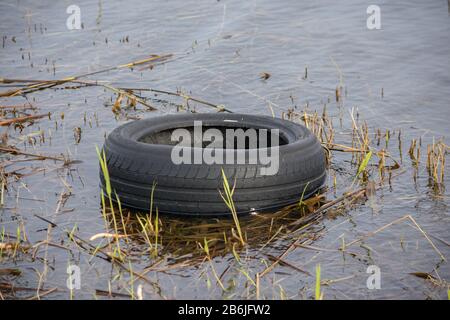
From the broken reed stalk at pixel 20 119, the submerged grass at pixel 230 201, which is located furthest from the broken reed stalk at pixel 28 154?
the submerged grass at pixel 230 201

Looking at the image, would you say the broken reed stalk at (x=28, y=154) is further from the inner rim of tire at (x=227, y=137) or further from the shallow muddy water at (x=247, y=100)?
the inner rim of tire at (x=227, y=137)

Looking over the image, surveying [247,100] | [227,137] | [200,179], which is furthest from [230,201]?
[247,100]

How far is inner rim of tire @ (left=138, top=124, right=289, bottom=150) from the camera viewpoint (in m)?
7.95

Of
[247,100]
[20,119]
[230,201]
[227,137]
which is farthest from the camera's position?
[247,100]

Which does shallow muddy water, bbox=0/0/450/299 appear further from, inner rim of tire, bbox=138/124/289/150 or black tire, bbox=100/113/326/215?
inner rim of tire, bbox=138/124/289/150

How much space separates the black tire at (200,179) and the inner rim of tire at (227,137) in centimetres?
67

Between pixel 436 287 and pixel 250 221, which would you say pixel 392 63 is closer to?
pixel 250 221

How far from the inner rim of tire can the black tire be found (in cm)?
67

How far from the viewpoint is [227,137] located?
8164 millimetres

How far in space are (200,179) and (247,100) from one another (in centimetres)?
371

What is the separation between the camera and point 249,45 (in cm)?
1235

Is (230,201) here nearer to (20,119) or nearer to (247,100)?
(247,100)

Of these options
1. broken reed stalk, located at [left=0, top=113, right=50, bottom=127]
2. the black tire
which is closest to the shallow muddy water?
broken reed stalk, located at [left=0, top=113, right=50, bottom=127]

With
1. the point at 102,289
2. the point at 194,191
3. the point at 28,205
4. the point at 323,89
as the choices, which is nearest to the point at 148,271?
the point at 102,289
